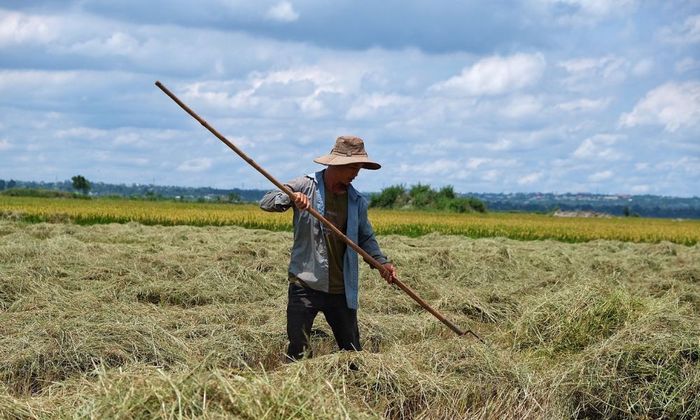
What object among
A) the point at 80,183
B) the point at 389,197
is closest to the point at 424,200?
the point at 389,197

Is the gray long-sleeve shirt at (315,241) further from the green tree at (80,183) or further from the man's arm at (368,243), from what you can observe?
the green tree at (80,183)

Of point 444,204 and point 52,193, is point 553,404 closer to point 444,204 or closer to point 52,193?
point 444,204

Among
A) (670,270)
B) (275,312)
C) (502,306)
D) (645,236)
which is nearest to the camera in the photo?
(275,312)

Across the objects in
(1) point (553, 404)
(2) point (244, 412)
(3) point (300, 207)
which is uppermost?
(3) point (300, 207)

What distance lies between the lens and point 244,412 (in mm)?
3252

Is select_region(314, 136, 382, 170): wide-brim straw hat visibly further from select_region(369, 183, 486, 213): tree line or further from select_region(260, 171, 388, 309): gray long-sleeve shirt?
select_region(369, 183, 486, 213): tree line

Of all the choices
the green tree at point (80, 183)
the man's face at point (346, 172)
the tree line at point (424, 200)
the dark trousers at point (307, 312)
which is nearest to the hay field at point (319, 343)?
the dark trousers at point (307, 312)

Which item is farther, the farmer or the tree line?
the tree line

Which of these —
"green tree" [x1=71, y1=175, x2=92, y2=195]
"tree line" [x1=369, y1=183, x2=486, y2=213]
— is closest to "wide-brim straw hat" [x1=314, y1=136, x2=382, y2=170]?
"tree line" [x1=369, y1=183, x2=486, y2=213]

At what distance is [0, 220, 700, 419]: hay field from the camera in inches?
141

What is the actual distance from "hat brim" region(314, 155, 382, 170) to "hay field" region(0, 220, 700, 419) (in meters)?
1.04

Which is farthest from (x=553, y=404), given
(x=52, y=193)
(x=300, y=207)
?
(x=52, y=193)

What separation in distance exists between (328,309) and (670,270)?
7638mm

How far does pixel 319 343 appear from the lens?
6141 millimetres
